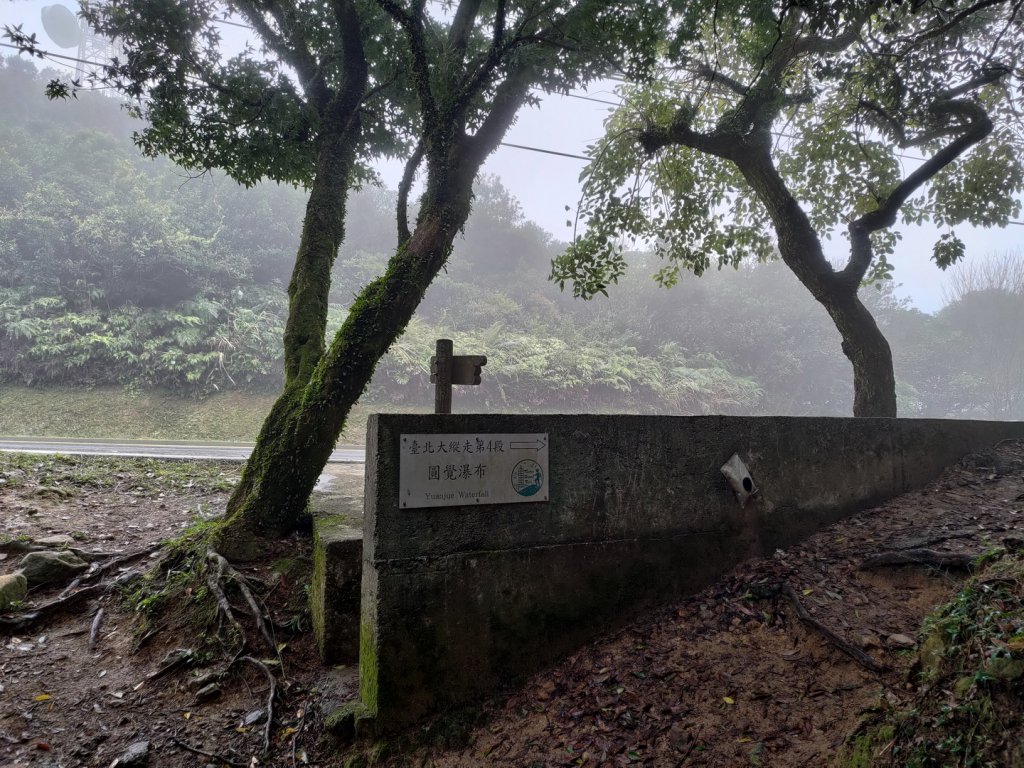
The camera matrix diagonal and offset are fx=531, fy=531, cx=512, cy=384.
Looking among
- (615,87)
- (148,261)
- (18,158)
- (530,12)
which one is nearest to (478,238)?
(148,261)

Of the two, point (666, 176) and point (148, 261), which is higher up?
point (148, 261)

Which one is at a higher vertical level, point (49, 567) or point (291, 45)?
point (291, 45)

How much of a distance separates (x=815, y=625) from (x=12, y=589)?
19.1 ft

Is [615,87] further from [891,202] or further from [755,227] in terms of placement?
[891,202]

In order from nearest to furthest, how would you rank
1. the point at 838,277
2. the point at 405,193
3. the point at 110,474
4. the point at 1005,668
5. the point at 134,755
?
1. the point at 1005,668
2. the point at 134,755
3. the point at 405,193
4. the point at 838,277
5. the point at 110,474

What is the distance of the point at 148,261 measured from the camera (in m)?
18.4

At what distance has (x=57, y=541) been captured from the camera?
508 cm

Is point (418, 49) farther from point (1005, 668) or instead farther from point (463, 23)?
point (1005, 668)

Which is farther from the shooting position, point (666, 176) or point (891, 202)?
point (666, 176)

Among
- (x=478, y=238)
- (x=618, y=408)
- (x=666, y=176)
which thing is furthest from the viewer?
(x=478, y=238)

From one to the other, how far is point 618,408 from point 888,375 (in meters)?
14.6

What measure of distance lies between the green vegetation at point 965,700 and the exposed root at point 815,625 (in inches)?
9.5

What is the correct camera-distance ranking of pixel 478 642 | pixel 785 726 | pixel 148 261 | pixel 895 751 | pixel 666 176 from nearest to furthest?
1. pixel 895 751
2. pixel 785 726
3. pixel 478 642
4. pixel 666 176
5. pixel 148 261

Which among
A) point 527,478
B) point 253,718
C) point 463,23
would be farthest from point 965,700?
point 463,23
